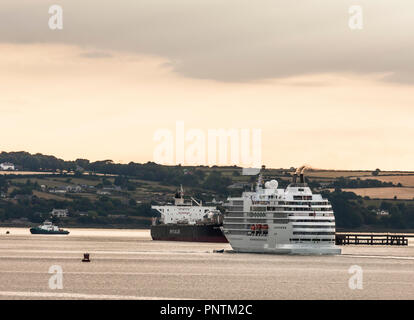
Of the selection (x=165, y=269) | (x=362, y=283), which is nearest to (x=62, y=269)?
(x=165, y=269)

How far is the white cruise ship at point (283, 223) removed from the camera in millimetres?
171875

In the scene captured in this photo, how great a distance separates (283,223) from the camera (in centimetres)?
17375

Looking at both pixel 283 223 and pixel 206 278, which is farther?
pixel 283 223

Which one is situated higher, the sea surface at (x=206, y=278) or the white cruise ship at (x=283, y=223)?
the white cruise ship at (x=283, y=223)

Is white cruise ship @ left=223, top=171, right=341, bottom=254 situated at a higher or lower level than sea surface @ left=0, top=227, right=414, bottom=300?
higher

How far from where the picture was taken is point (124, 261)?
166000mm

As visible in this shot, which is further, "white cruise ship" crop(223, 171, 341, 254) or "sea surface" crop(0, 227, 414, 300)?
"white cruise ship" crop(223, 171, 341, 254)

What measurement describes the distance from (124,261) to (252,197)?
93.6 ft

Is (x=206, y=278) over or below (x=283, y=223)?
below

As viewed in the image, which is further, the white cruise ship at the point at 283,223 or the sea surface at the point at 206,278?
the white cruise ship at the point at 283,223

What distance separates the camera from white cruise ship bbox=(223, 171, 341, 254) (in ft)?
564
